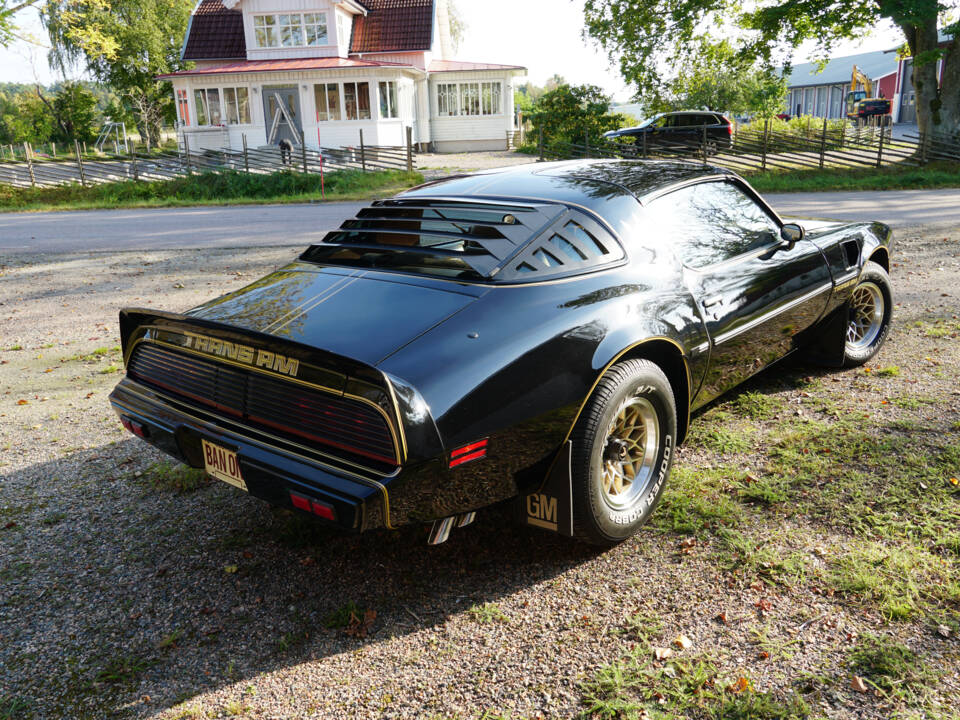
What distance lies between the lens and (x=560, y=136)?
26391mm

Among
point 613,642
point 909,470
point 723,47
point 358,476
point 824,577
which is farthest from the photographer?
point 723,47

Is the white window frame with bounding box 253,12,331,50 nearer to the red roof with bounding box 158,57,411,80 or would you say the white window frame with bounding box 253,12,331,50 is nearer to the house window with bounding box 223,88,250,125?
the red roof with bounding box 158,57,411,80

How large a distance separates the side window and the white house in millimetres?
26318

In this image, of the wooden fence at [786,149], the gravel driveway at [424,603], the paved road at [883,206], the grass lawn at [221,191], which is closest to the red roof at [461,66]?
the wooden fence at [786,149]

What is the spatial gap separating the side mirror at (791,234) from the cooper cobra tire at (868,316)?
34.7 inches

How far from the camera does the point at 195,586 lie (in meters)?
2.96

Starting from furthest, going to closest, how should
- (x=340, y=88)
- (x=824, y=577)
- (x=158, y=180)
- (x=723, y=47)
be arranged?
(x=340, y=88)
(x=723, y=47)
(x=158, y=180)
(x=824, y=577)

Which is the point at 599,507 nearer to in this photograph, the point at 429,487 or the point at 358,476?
the point at 429,487

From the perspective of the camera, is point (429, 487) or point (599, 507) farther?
point (599, 507)

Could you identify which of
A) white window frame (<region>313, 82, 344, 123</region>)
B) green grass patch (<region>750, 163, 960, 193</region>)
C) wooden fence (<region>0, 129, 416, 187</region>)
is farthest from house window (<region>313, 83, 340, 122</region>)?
green grass patch (<region>750, 163, 960, 193</region>)

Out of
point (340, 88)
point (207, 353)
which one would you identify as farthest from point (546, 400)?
point (340, 88)

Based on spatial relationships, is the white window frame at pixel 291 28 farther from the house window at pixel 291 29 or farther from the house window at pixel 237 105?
the house window at pixel 237 105

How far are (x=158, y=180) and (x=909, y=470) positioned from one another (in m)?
24.8

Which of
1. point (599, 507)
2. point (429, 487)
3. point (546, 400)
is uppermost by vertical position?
point (546, 400)
